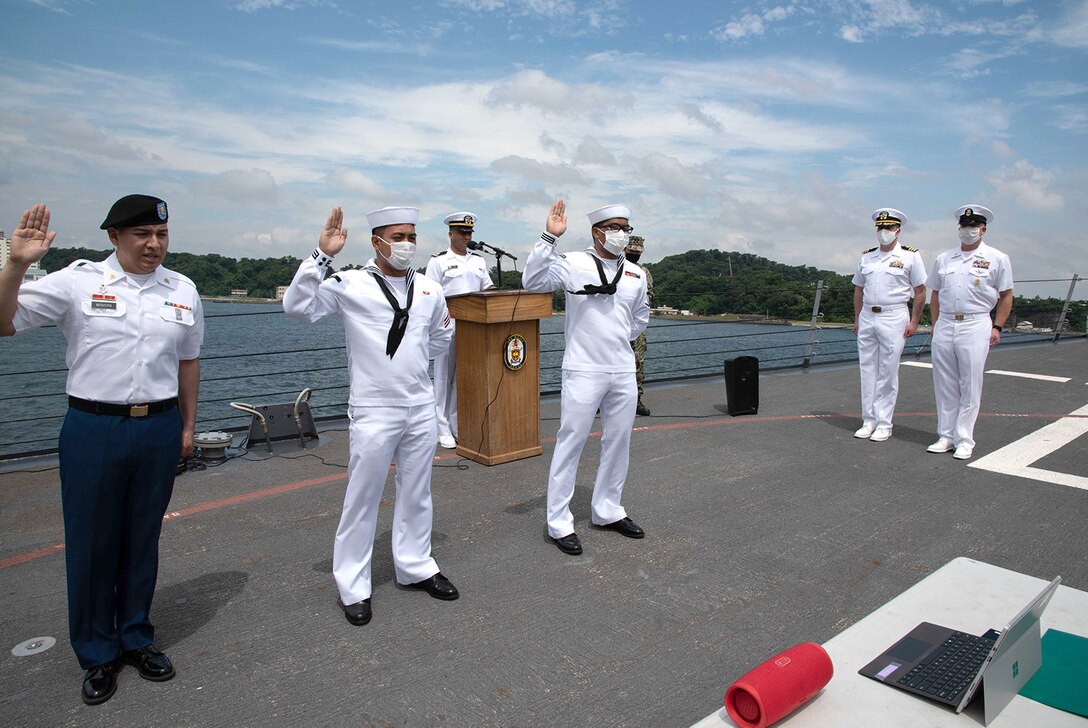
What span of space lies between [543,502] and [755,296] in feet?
33.1

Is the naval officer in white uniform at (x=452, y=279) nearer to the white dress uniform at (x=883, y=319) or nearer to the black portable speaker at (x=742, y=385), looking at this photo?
the black portable speaker at (x=742, y=385)

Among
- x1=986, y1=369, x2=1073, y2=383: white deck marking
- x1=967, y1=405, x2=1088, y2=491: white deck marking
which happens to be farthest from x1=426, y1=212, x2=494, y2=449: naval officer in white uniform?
x1=986, y1=369, x2=1073, y2=383: white deck marking

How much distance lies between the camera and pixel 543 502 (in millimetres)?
5277

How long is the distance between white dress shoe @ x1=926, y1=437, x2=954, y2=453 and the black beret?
6.65 metres

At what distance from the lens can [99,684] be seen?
2.90 m

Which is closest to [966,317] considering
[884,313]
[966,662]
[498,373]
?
[884,313]

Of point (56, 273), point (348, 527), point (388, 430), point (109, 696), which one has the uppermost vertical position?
point (56, 273)

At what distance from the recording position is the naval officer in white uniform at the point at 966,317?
6648 mm

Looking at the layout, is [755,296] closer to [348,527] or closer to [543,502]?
[543,502]

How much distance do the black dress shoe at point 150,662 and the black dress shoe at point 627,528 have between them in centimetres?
260

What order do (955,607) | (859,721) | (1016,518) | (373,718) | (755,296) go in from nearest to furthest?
(859,721) < (955,607) < (373,718) < (1016,518) < (755,296)

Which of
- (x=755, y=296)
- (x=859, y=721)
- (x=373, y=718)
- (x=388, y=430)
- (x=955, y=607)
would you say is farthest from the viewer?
(x=755, y=296)

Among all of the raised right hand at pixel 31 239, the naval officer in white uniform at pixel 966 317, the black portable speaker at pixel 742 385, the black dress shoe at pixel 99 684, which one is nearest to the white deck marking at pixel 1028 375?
the naval officer in white uniform at pixel 966 317

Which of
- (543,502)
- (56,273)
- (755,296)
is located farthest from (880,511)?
(755,296)
